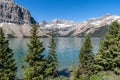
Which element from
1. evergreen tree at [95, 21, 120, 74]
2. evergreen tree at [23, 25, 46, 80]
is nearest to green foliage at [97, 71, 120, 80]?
evergreen tree at [95, 21, 120, 74]

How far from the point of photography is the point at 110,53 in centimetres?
5600

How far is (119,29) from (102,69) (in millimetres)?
9713

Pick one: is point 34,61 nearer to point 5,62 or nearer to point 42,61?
point 42,61

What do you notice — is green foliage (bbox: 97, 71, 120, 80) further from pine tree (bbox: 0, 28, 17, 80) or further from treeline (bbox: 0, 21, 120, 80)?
pine tree (bbox: 0, 28, 17, 80)

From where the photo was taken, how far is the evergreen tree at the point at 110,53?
5501cm

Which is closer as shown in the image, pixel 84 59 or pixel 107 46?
pixel 107 46

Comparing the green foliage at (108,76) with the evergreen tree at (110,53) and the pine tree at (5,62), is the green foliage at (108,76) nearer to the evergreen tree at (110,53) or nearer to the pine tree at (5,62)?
the evergreen tree at (110,53)

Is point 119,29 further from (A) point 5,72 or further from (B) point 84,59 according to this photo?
(A) point 5,72

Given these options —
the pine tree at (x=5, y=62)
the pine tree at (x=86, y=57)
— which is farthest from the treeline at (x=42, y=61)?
the pine tree at (x=86, y=57)

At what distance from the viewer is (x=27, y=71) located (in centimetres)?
4778

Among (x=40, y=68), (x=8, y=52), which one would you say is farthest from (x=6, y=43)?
(x=40, y=68)

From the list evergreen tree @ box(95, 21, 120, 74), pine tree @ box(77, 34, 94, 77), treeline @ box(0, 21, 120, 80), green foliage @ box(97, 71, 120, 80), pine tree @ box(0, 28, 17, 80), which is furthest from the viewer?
pine tree @ box(77, 34, 94, 77)

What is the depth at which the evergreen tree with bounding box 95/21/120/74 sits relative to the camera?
5501 cm

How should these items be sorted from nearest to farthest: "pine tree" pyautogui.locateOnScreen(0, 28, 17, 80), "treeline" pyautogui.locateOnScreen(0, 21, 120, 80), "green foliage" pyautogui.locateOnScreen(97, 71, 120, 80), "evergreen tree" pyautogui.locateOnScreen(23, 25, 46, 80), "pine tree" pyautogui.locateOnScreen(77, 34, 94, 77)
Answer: "green foliage" pyautogui.locateOnScreen(97, 71, 120, 80) → "evergreen tree" pyautogui.locateOnScreen(23, 25, 46, 80) → "treeline" pyautogui.locateOnScreen(0, 21, 120, 80) → "pine tree" pyautogui.locateOnScreen(0, 28, 17, 80) → "pine tree" pyautogui.locateOnScreen(77, 34, 94, 77)
